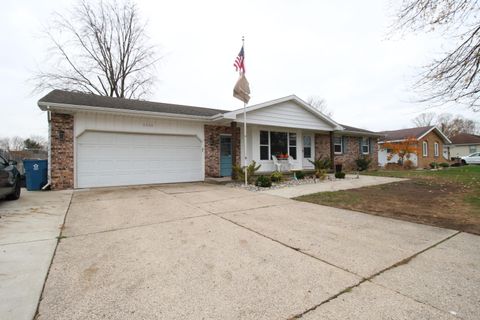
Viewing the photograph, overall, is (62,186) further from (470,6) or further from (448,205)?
(470,6)

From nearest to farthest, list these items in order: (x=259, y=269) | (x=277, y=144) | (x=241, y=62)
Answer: (x=259, y=269)
(x=241, y=62)
(x=277, y=144)

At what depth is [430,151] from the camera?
2411 cm

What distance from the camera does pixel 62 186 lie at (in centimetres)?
822

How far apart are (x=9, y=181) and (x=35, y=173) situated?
280cm

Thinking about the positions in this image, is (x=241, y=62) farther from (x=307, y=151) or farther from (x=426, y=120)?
(x=426, y=120)

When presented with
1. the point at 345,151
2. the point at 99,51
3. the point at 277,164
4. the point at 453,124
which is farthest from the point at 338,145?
the point at 453,124

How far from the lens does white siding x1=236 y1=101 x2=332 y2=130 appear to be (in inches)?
423

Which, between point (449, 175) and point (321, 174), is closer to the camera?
point (321, 174)

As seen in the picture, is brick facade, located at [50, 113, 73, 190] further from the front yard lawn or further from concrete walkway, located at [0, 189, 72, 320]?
the front yard lawn

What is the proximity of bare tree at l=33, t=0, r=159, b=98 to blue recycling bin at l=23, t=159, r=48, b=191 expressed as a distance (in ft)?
42.2

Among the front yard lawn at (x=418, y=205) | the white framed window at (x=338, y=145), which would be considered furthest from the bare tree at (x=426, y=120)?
the front yard lawn at (x=418, y=205)

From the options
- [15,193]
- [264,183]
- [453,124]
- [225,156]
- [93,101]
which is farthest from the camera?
[453,124]

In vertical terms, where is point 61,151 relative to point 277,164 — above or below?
above

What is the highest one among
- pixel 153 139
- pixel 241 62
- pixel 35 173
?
pixel 241 62
